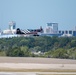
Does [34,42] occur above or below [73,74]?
below

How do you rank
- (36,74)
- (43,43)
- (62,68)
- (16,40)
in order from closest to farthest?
(36,74) → (62,68) → (43,43) → (16,40)

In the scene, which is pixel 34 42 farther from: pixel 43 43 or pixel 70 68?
pixel 70 68

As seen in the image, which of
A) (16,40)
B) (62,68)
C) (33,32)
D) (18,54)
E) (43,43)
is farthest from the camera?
(16,40)

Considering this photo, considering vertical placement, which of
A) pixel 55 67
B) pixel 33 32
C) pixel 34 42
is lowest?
pixel 34 42

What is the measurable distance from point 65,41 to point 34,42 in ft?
35.1

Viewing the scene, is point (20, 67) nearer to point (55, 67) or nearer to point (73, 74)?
point (55, 67)

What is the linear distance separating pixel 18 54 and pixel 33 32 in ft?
57.2

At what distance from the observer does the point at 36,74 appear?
33.8 m

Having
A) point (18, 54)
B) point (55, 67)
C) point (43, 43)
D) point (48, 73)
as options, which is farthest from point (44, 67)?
point (43, 43)

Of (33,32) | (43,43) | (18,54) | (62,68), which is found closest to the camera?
(62,68)

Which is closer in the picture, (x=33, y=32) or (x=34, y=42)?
(x=33, y=32)

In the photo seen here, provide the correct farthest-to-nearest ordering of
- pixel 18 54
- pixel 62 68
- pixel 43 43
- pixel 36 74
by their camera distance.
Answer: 1. pixel 43 43
2. pixel 18 54
3. pixel 62 68
4. pixel 36 74

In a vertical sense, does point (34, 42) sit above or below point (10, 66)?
below

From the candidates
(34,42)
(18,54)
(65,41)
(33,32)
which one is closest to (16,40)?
(34,42)
